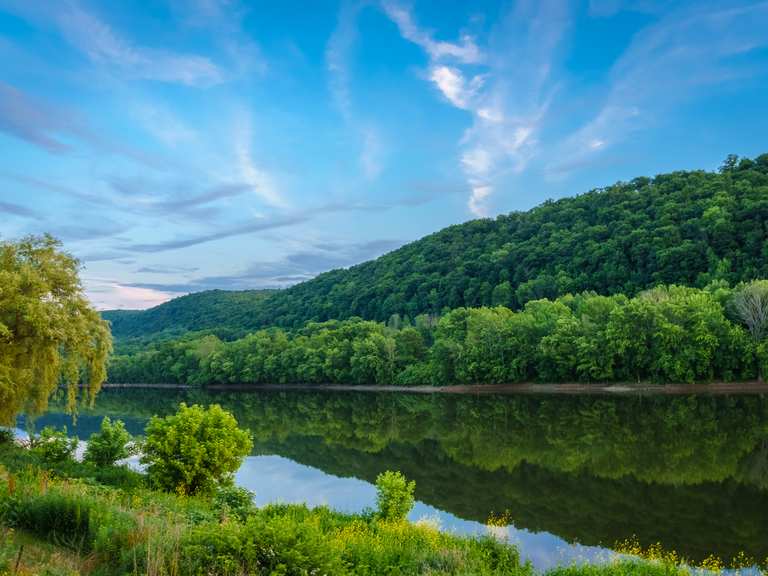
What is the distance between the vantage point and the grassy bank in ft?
27.9

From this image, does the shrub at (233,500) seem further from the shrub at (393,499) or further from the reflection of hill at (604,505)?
the reflection of hill at (604,505)

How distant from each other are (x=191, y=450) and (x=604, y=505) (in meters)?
16.5

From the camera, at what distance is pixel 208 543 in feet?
29.2

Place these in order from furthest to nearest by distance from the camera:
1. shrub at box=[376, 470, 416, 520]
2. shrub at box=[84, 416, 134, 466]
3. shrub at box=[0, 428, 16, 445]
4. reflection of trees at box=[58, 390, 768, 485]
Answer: reflection of trees at box=[58, 390, 768, 485]
shrub at box=[0, 428, 16, 445]
shrub at box=[84, 416, 134, 466]
shrub at box=[376, 470, 416, 520]

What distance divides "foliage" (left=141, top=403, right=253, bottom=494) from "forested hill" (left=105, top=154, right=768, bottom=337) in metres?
97.0

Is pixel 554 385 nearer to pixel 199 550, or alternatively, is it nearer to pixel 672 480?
pixel 672 480

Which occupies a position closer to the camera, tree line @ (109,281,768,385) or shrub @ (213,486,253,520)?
shrub @ (213,486,253,520)

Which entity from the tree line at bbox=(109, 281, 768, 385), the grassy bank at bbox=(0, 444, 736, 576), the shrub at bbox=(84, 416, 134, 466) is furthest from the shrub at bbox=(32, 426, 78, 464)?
the tree line at bbox=(109, 281, 768, 385)

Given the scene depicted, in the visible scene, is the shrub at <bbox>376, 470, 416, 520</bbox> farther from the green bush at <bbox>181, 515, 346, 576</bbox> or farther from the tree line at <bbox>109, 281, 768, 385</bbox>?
the tree line at <bbox>109, 281, 768, 385</bbox>

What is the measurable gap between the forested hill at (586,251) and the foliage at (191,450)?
318ft

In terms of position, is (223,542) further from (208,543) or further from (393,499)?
(393,499)

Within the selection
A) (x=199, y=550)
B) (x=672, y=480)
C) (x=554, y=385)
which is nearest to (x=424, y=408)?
(x=554, y=385)

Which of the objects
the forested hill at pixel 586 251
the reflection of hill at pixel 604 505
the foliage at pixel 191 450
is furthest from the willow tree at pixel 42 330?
the forested hill at pixel 586 251

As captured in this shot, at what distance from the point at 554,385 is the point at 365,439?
132ft
